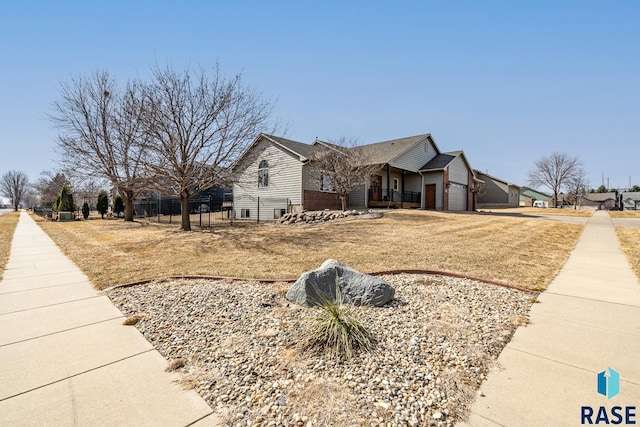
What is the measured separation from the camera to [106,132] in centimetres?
1777

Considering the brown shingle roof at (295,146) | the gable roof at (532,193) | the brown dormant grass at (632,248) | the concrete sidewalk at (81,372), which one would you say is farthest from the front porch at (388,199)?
the gable roof at (532,193)

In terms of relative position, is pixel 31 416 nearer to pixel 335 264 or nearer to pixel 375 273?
pixel 335 264

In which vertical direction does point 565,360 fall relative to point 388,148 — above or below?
below

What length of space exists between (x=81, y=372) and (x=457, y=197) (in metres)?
26.8

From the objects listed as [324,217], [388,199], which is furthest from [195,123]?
[388,199]

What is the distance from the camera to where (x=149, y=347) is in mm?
2990

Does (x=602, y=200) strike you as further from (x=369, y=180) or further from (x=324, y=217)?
(x=324, y=217)

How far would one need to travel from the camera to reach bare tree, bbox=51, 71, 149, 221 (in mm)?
13070

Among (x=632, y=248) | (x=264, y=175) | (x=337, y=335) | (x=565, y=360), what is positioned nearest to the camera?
(x=565, y=360)

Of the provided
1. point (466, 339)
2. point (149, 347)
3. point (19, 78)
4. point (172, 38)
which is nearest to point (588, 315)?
point (466, 339)

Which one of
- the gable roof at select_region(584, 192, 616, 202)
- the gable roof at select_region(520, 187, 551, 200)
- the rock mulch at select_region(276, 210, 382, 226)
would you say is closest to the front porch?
the rock mulch at select_region(276, 210, 382, 226)

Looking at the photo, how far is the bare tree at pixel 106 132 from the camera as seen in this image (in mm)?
13070

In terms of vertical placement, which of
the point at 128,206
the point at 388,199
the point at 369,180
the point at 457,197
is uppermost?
the point at 369,180

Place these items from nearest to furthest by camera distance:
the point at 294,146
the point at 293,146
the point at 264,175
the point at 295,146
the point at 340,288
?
the point at 340,288 → the point at 293,146 → the point at 294,146 → the point at 295,146 → the point at 264,175
